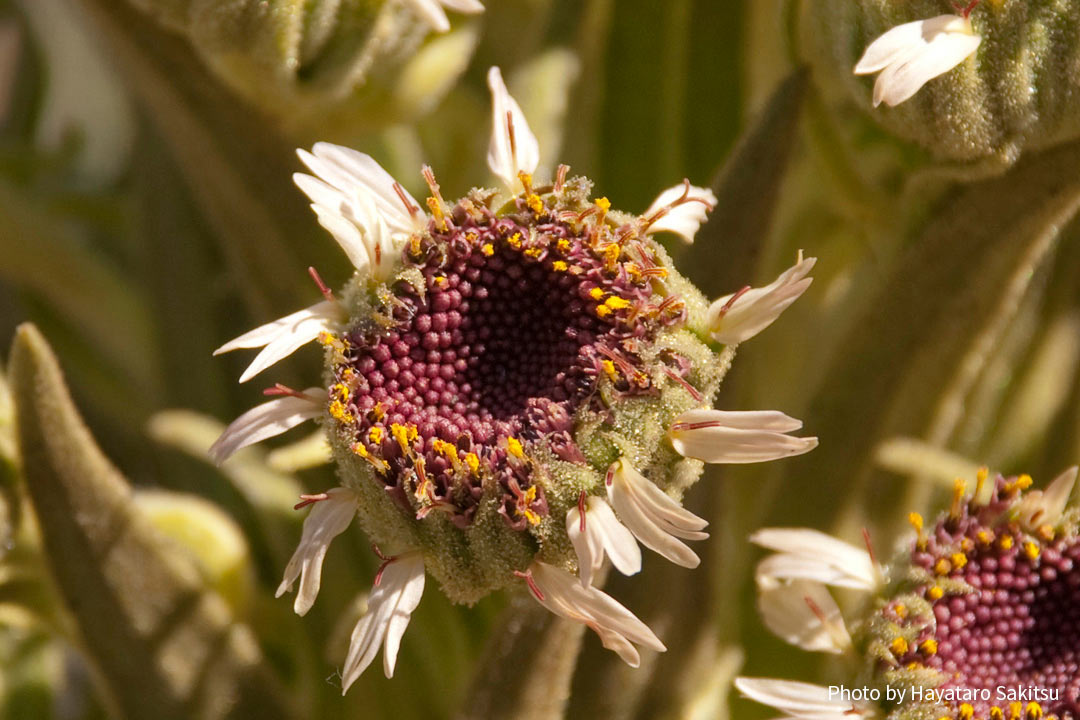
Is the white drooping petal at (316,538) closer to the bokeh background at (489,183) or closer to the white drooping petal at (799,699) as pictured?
the bokeh background at (489,183)

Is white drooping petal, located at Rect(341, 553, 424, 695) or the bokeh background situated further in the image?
the bokeh background

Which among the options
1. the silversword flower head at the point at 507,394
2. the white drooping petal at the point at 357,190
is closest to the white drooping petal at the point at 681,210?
the silversword flower head at the point at 507,394

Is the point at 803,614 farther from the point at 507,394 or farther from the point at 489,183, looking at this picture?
the point at 489,183

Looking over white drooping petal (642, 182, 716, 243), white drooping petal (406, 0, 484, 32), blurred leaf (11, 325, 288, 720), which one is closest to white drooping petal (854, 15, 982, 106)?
white drooping petal (642, 182, 716, 243)

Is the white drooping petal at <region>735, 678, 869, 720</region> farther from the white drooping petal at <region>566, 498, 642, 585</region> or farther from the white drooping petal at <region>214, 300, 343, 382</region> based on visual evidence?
the white drooping petal at <region>214, 300, 343, 382</region>

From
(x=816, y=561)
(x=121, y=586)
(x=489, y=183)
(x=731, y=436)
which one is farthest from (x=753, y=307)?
(x=121, y=586)

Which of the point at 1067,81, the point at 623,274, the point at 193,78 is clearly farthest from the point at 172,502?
the point at 1067,81
